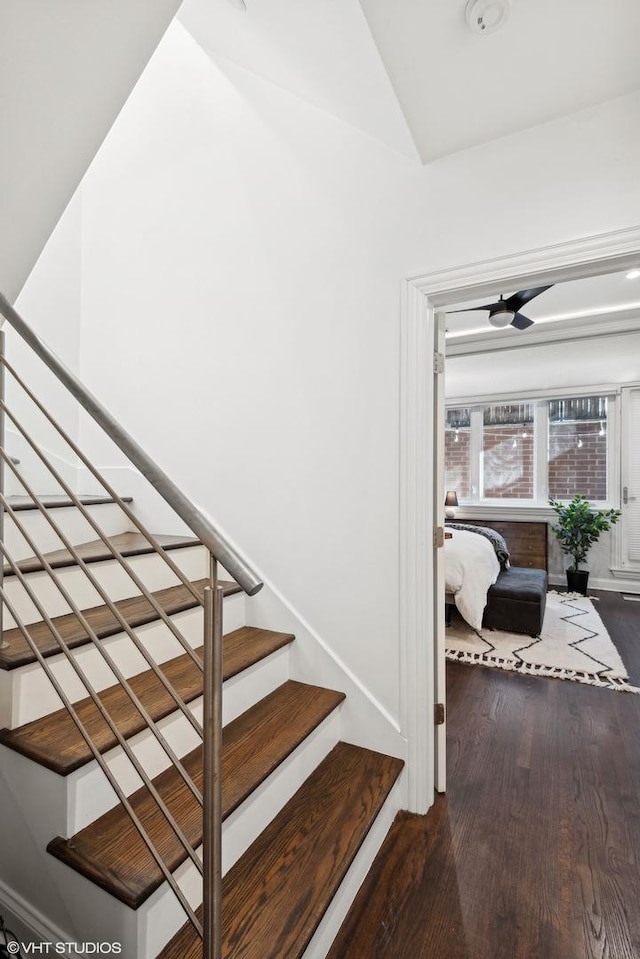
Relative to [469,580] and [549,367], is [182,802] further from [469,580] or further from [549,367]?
[549,367]

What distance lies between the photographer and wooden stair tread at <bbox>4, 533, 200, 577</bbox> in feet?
4.98

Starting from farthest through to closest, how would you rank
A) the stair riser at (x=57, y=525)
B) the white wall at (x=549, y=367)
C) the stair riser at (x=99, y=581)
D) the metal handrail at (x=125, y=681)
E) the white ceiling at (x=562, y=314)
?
1. the white wall at (x=549, y=367)
2. the white ceiling at (x=562, y=314)
3. the stair riser at (x=57, y=525)
4. the stair riser at (x=99, y=581)
5. the metal handrail at (x=125, y=681)

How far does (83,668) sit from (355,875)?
3.46 ft

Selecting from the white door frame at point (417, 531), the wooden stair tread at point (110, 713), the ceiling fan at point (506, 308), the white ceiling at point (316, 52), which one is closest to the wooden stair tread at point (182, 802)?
the wooden stair tread at point (110, 713)

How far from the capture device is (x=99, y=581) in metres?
1.69

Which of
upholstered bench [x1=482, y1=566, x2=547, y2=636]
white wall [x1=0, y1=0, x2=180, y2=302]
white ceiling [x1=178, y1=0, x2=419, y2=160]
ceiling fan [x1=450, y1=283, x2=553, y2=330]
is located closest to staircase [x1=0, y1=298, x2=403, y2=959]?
white wall [x1=0, y1=0, x2=180, y2=302]

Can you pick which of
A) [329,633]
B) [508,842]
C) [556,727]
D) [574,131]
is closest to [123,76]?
[574,131]

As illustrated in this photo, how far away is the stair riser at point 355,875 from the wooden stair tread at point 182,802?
358 mm

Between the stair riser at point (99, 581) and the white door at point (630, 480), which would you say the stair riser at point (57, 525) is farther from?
the white door at point (630, 480)

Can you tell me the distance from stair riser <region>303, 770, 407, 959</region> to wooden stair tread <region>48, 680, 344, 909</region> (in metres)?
0.36

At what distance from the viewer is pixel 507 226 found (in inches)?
60.7

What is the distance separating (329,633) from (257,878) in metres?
0.84

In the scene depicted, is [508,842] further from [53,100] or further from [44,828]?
[53,100]

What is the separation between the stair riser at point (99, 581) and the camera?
1.46 meters
